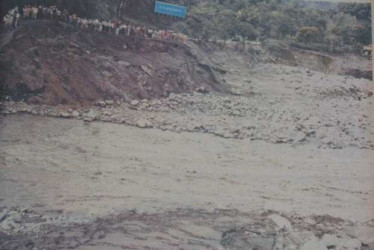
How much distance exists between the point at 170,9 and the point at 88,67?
29.0 inches

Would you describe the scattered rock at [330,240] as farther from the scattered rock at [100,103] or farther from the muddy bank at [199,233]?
the scattered rock at [100,103]

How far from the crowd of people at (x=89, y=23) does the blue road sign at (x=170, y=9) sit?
137mm

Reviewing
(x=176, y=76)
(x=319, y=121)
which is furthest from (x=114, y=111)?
(x=319, y=121)

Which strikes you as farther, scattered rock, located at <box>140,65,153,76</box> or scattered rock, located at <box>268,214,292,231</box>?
scattered rock, located at <box>140,65,153,76</box>

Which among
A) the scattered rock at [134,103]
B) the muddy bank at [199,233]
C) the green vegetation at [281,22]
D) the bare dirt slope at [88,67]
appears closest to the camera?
the muddy bank at [199,233]

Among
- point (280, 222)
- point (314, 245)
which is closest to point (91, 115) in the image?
point (280, 222)

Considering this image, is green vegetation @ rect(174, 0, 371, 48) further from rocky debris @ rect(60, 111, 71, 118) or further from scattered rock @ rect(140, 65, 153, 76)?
rocky debris @ rect(60, 111, 71, 118)

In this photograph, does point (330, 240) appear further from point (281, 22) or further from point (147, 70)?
point (147, 70)

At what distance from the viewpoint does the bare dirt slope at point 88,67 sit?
3.35m

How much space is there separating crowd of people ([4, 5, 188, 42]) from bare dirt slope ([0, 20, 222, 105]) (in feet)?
0.13

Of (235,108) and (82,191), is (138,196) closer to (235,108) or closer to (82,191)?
(82,191)

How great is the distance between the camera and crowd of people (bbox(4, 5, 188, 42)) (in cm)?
339

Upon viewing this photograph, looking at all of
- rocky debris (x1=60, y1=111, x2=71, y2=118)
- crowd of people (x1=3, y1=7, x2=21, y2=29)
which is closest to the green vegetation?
rocky debris (x1=60, y1=111, x2=71, y2=118)

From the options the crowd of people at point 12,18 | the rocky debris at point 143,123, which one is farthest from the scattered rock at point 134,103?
the crowd of people at point 12,18
